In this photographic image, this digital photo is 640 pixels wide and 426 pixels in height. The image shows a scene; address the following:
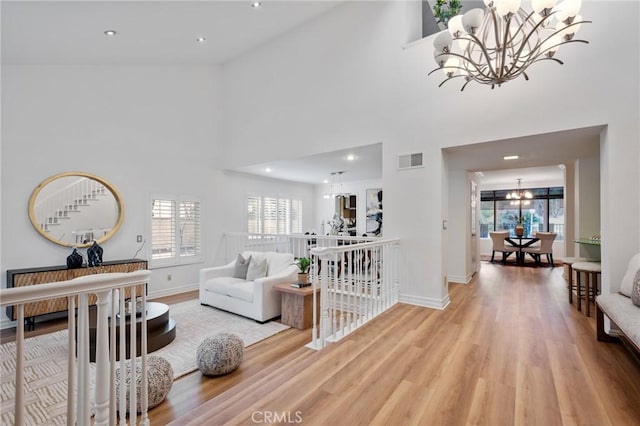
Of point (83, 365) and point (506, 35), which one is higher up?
point (506, 35)

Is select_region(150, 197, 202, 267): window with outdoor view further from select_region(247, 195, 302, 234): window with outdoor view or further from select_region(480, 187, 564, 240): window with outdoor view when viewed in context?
select_region(480, 187, 564, 240): window with outdoor view

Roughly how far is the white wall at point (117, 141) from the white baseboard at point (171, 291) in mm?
27

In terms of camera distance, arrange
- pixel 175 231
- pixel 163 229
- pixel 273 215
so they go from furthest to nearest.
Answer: pixel 273 215 → pixel 175 231 → pixel 163 229

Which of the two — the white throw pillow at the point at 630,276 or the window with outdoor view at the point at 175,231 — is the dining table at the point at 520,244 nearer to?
the white throw pillow at the point at 630,276

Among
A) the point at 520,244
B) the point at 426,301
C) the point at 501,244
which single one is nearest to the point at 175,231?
the point at 426,301

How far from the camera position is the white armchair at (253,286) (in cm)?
409

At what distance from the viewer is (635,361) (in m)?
2.46

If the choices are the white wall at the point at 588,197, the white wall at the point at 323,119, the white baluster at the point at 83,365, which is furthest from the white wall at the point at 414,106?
the white baluster at the point at 83,365

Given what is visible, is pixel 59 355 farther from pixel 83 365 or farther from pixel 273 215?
pixel 273 215

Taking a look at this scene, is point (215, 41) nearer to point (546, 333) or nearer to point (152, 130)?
point (152, 130)

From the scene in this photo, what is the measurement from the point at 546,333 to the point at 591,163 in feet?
11.7

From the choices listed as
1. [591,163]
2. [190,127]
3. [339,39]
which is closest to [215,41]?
[190,127]

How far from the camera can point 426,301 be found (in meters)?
4.04

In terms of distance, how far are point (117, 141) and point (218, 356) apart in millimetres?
4219
